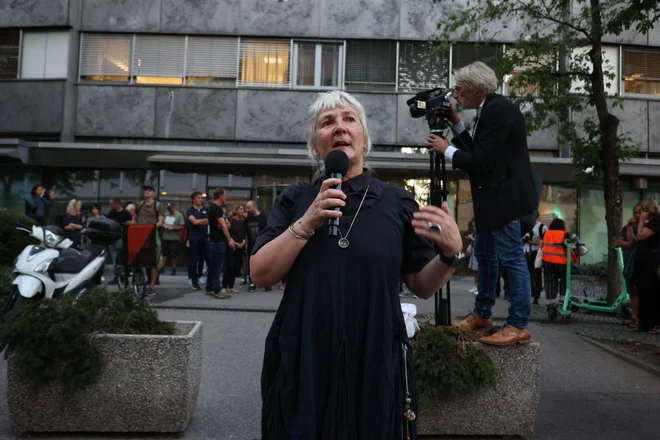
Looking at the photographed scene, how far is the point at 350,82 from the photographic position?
1870cm

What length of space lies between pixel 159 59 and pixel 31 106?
4.37 metres

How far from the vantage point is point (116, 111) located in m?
18.3

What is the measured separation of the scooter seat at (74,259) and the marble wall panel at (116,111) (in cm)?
1141

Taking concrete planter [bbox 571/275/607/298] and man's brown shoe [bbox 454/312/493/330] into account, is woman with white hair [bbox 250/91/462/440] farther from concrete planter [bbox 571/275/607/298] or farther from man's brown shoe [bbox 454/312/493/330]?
concrete planter [bbox 571/275/607/298]

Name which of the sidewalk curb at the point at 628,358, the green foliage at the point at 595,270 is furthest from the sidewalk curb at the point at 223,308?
the green foliage at the point at 595,270

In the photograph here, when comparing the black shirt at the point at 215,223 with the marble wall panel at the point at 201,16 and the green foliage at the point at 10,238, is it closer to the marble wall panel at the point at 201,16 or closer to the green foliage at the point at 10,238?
the green foliage at the point at 10,238

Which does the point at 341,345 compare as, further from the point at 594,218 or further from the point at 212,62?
the point at 594,218

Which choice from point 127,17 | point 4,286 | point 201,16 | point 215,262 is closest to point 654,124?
point 201,16

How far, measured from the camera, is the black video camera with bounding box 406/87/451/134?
334cm

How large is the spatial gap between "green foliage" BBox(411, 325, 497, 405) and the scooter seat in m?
5.24

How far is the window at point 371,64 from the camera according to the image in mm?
18625

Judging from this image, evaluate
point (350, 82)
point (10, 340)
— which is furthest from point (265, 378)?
point (350, 82)

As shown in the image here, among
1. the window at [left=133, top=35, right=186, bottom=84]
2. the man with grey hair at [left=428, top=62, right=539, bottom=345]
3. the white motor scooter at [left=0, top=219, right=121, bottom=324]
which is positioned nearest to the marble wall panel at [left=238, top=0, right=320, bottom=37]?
the window at [left=133, top=35, right=186, bottom=84]

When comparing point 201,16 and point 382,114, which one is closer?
point 201,16
